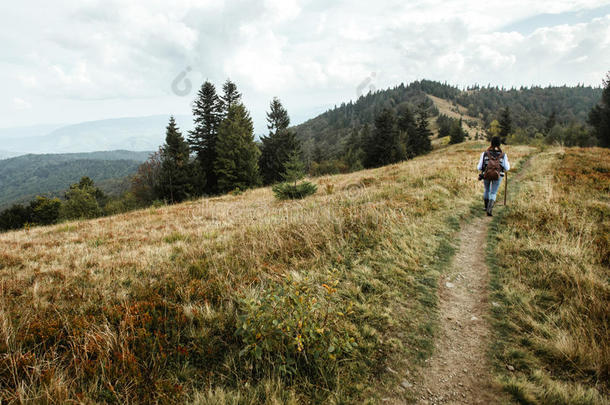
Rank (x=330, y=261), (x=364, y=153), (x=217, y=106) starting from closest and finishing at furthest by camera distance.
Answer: (x=330, y=261) → (x=217, y=106) → (x=364, y=153)

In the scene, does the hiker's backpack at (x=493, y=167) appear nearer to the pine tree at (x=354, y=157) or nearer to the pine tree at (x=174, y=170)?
the pine tree at (x=174, y=170)

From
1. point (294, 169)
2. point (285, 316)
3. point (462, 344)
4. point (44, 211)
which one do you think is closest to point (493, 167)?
point (462, 344)

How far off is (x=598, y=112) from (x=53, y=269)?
73.4m

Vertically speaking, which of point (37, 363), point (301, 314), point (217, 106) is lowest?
point (37, 363)

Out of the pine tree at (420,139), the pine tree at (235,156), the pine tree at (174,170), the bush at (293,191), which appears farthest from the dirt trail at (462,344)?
the pine tree at (420,139)

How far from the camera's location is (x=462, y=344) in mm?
3488

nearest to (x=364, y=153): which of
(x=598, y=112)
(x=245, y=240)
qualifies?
(x=598, y=112)

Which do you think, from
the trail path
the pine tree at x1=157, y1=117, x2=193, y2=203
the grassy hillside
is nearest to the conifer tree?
the pine tree at x1=157, y1=117, x2=193, y2=203

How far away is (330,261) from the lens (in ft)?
17.6

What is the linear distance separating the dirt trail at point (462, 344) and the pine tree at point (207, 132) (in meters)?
37.0

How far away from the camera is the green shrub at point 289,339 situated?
293 centimetres

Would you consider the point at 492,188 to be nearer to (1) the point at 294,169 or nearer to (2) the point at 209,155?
(1) the point at 294,169

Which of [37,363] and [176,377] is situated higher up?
[37,363]

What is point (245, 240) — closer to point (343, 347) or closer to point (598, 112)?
point (343, 347)
